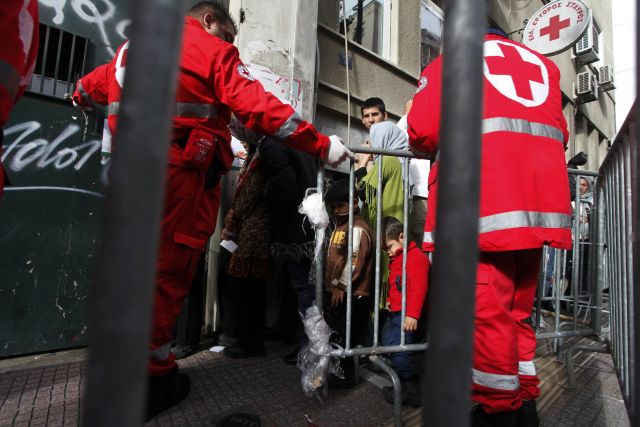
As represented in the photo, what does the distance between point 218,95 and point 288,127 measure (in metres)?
0.42

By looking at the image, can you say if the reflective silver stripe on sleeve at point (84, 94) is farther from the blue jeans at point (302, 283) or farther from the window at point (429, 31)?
the window at point (429, 31)

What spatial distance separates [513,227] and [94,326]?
1.63 metres

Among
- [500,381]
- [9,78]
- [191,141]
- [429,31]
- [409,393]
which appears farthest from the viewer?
[429,31]

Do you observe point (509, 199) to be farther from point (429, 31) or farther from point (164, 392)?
point (429, 31)

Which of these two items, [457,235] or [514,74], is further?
[514,74]

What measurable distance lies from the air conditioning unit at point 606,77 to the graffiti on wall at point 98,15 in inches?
577

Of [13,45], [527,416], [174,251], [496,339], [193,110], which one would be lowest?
[527,416]

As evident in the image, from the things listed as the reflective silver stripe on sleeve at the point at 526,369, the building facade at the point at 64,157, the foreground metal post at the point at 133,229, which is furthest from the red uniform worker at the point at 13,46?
the reflective silver stripe on sleeve at the point at 526,369

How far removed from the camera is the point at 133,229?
40 cm

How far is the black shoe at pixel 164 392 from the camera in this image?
187 centimetres

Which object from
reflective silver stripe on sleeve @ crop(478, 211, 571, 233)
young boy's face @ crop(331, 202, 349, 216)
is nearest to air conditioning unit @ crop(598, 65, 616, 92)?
young boy's face @ crop(331, 202, 349, 216)

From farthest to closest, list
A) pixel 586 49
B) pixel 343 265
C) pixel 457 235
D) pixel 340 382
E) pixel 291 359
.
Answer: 1. pixel 586 49
2. pixel 291 359
3. pixel 343 265
4. pixel 340 382
5. pixel 457 235

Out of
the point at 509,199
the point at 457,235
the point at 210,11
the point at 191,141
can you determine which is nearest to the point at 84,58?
the point at 210,11

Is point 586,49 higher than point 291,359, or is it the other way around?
point 586,49
